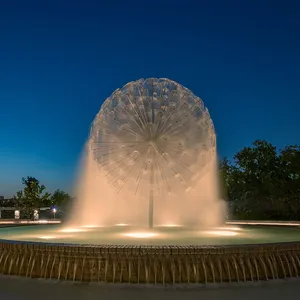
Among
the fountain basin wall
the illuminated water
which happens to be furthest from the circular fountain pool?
the illuminated water

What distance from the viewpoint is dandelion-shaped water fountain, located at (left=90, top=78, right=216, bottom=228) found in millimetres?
15812

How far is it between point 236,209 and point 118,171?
78.2 ft

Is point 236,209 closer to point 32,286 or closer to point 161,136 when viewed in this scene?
point 161,136

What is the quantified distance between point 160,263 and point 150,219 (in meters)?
7.26

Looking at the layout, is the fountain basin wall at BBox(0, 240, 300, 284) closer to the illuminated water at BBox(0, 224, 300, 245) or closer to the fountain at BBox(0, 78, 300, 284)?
the fountain at BBox(0, 78, 300, 284)

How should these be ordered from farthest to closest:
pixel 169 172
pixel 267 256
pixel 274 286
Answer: pixel 169 172
pixel 267 256
pixel 274 286

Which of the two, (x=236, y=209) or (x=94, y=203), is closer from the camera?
(x=94, y=203)

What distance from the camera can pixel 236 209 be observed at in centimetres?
3878

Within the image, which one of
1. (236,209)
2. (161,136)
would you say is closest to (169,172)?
(161,136)

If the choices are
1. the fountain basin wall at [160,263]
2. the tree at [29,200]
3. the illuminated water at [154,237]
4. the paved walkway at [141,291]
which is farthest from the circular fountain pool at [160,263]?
the tree at [29,200]

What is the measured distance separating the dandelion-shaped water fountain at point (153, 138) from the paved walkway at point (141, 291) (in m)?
7.10

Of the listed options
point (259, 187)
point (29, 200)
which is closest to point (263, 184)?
point (259, 187)

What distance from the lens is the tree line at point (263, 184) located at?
35562 millimetres

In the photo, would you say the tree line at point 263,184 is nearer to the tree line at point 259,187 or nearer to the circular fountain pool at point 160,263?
the tree line at point 259,187
